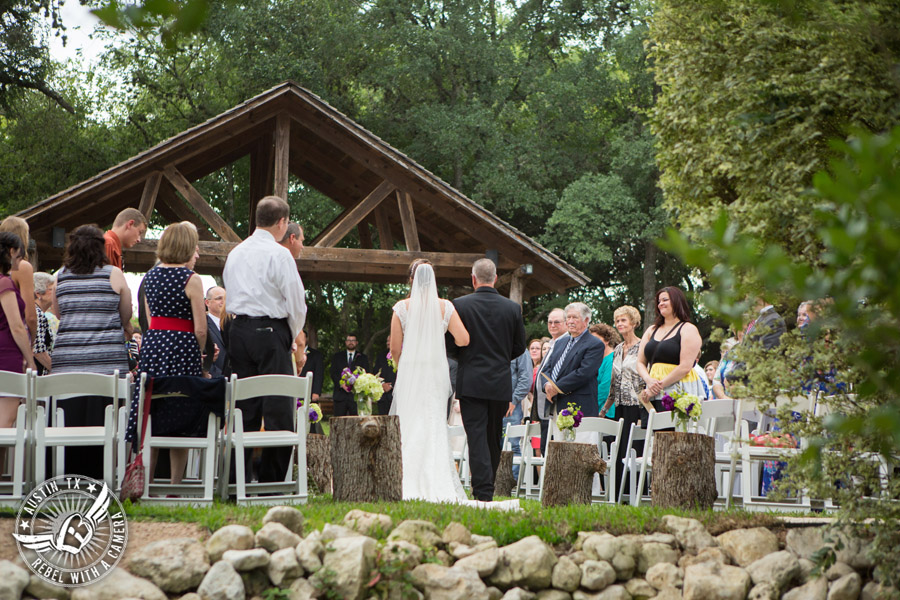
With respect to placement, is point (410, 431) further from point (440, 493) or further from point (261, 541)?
point (261, 541)

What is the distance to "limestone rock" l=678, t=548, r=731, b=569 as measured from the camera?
5.60 meters

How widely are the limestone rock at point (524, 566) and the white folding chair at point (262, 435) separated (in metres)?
1.61

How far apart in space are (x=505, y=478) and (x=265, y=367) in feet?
15.0

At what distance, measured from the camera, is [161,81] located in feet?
89.3

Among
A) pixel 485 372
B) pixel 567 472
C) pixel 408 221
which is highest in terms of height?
pixel 408 221

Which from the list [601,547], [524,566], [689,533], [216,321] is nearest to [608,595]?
[601,547]

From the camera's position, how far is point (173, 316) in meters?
6.18

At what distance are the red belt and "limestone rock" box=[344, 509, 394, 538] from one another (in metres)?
1.77

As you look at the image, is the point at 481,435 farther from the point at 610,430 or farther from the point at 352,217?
the point at 352,217

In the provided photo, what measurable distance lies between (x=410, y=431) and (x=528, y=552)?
8.58ft

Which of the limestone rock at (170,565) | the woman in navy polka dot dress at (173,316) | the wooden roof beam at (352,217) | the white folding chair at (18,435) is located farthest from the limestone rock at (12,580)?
the wooden roof beam at (352,217)

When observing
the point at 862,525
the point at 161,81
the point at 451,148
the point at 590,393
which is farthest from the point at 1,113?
the point at 862,525

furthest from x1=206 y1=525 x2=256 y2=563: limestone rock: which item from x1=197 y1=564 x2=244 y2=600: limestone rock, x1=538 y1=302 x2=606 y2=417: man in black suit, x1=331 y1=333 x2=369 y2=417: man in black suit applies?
x1=331 y1=333 x2=369 y2=417: man in black suit

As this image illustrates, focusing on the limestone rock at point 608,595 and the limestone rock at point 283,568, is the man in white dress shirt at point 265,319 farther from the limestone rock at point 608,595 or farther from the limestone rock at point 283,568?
the limestone rock at point 608,595
